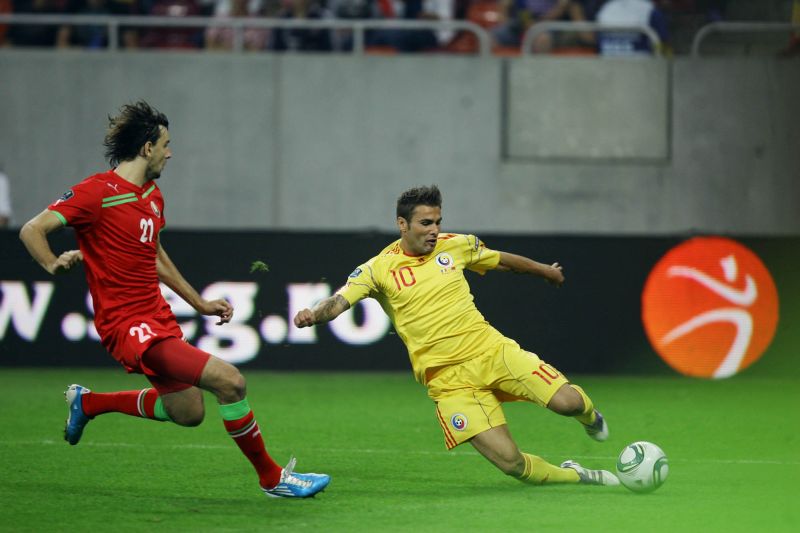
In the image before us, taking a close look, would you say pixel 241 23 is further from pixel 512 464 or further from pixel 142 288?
pixel 512 464

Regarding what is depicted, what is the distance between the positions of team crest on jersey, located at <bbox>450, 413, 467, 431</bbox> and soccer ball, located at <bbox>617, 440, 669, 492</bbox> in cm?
88

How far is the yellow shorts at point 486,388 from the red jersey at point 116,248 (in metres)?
1.65

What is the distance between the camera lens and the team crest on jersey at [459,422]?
283 inches

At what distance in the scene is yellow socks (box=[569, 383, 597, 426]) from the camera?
720 centimetres

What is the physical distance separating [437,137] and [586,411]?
819 centimetres

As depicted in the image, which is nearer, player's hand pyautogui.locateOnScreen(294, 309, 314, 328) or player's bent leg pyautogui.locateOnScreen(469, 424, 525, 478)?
player's hand pyautogui.locateOnScreen(294, 309, 314, 328)

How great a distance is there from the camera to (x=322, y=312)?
6.87m

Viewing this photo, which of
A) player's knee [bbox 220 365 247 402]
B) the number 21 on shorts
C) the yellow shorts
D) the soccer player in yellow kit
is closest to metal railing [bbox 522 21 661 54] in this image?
the soccer player in yellow kit

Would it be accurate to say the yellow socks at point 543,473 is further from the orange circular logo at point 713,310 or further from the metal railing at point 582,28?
the metal railing at point 582,28

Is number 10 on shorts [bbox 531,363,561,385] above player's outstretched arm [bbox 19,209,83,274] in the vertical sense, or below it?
below

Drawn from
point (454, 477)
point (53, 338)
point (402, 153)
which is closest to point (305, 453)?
point (454, 477)

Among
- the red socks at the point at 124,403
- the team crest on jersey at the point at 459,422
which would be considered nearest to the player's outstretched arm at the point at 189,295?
the red socks at the point at 124,403

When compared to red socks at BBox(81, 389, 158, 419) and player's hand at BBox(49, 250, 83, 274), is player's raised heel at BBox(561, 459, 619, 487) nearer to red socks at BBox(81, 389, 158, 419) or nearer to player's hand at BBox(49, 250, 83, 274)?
red socks at BBox(81, 389, 158, 419)

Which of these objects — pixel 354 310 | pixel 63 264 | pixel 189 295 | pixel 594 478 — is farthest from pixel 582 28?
pixel 63 264
